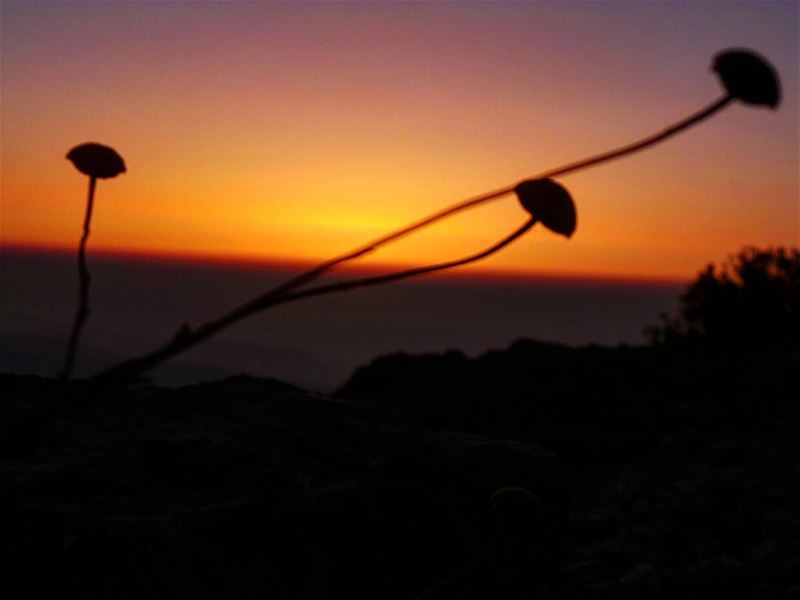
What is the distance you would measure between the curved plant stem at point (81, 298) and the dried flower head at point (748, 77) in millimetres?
728

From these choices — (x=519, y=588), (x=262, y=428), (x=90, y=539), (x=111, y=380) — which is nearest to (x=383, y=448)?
(x=262, y=428)

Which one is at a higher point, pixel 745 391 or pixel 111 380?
pixel 745 391

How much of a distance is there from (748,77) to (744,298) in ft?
34.4

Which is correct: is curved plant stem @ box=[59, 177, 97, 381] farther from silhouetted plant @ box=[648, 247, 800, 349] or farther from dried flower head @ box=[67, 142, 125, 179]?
silhouetted plant @ box=[648, 247, 800, 349]

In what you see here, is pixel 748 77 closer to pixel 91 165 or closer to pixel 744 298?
pixel 91 165

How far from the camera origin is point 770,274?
1085 cm

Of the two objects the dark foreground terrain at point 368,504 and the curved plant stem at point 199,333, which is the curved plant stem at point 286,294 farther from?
the dark foreground terrain at point 368,504

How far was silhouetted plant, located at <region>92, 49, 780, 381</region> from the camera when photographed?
2.82 feet

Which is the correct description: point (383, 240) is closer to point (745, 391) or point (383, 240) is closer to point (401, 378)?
point (745, 391)

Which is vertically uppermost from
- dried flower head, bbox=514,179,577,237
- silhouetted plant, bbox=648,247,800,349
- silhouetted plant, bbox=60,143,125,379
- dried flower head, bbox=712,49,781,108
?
silhouetted plant, bbox=648,247,800,349

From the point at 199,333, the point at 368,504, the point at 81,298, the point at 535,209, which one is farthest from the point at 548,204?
the point at 368,504

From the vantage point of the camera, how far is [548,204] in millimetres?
1019

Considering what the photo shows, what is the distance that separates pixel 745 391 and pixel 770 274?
5408 mm

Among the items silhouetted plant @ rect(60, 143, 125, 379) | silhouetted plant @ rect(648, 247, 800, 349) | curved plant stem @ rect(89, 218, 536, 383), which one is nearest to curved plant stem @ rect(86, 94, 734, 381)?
curved plant stem @ rect(89, 218, 536, 383)
